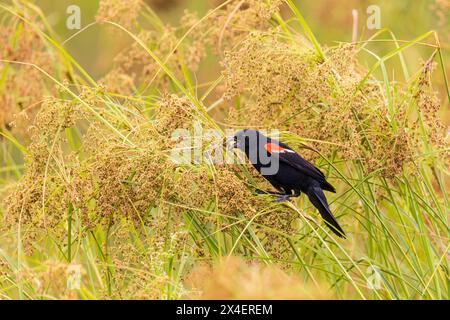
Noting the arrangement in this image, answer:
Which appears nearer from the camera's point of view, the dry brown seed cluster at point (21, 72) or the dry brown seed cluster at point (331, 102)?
the dry brown seed cluster at point (331, 102)

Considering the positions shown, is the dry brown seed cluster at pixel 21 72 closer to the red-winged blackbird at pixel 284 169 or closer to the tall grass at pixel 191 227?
the tall grass at pixel 191 227

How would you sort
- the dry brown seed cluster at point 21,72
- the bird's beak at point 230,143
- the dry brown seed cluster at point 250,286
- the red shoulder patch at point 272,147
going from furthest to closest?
the dry brown seed cluster at point 21,72
the red shoulder patch at point 272,147
the bird's beak at point 230,143
the dry brown seed cluster at point 250,286

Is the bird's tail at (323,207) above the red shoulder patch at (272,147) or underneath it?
underneath

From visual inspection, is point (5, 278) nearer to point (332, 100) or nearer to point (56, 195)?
point (56, 195)

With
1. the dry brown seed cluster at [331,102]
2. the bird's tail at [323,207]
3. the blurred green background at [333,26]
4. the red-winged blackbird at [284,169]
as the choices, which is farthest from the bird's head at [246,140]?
the blurred green background at [333,26]

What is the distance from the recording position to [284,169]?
4.33 meters

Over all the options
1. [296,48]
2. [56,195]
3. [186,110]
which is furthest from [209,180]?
[296,48]

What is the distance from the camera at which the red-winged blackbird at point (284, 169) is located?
4.13 metres

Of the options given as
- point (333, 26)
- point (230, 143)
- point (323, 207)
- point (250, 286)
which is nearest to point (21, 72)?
point (230, 143)

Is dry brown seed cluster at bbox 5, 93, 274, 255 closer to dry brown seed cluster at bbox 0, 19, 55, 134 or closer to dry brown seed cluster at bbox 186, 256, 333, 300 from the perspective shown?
dry brown seed cluster at bbox 186, 256, 333, 300

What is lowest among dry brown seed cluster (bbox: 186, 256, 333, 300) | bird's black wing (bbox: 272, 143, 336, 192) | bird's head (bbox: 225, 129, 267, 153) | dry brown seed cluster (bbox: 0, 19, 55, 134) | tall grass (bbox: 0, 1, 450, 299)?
dry brown seed cluster (bbox: 186, 256, 333, 300)

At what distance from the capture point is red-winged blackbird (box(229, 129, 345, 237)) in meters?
4.13

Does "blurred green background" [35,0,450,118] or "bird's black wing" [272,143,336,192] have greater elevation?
"blurred green background" [35,0,450,118]

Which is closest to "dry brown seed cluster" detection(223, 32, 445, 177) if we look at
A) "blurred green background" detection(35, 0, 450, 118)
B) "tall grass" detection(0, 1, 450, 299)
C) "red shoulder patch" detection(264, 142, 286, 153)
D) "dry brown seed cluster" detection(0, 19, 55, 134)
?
"tall grass" detection(0, 1, 450, 299)
